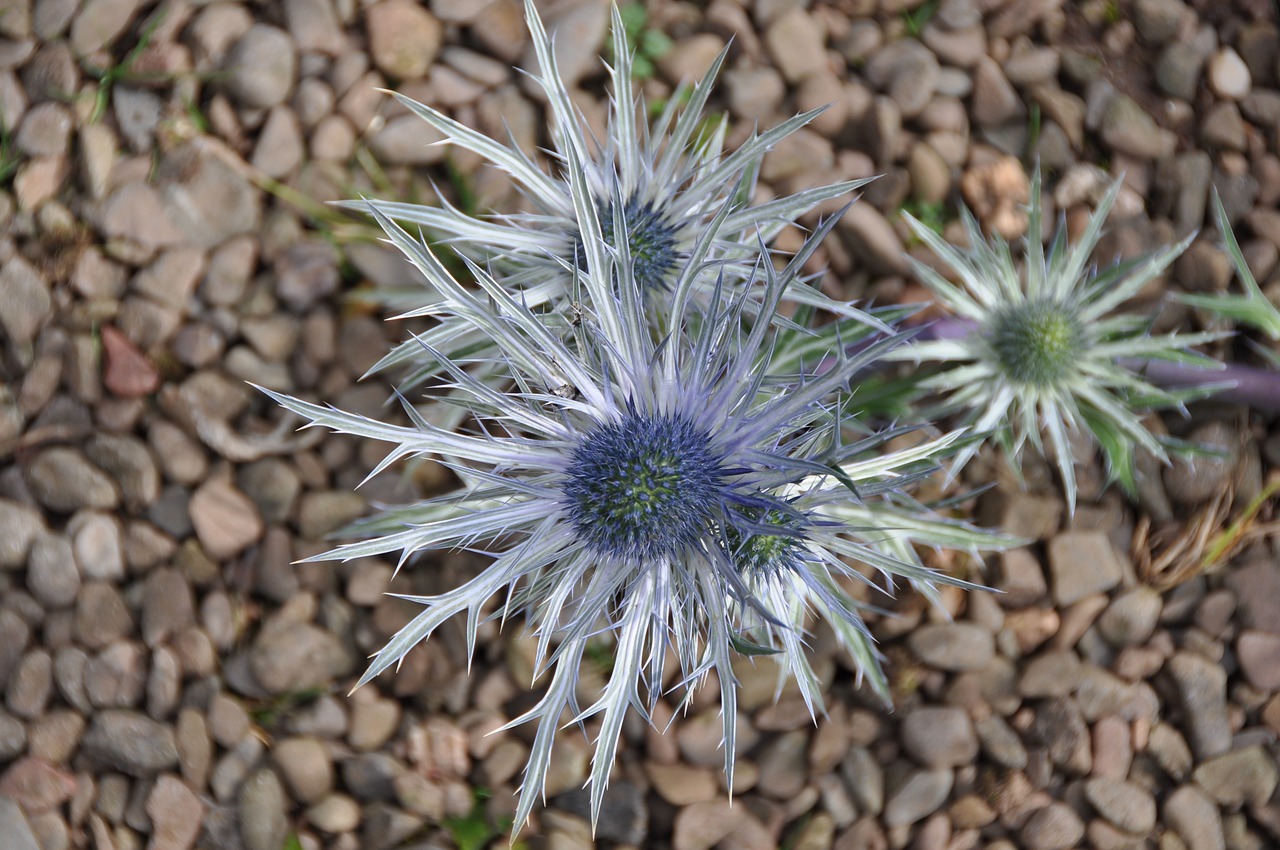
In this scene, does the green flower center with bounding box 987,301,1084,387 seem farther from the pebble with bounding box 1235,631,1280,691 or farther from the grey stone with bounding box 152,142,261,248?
the grey stone with bounding box 152,142,261,248

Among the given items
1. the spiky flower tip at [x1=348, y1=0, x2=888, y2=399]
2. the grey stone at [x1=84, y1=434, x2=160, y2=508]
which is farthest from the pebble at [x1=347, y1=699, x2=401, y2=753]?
the spiky flower tip at [x1=348, y1=0, x2=888, y2=399]

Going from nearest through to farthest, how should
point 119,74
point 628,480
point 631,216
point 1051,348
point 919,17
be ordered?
point 628,480 → point 631,216 → point 1051,348 → point 119,74 → point 919,17

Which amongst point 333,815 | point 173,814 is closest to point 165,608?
point 173,814

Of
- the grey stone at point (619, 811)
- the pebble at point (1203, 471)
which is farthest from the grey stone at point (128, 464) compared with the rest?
the pebble at point (1203, 471)

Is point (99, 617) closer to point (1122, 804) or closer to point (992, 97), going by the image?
point (1122, 804)

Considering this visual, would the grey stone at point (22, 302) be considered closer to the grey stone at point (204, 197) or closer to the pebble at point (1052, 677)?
the grey stone at point (204, 197)

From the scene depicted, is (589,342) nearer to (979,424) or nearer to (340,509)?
(979,424)
